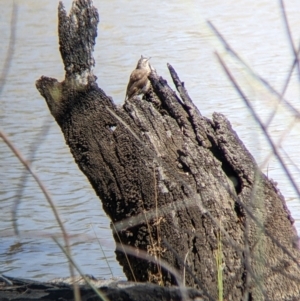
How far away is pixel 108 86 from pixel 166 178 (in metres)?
3.73

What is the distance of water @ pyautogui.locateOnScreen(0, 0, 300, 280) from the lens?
4.39 meters

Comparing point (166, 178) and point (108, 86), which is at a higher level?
point (166, 178)

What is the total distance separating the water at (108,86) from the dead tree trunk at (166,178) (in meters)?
0.23

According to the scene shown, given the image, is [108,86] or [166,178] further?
[108,86]

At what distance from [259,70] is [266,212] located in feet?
13.0

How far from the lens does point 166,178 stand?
3.07 meters

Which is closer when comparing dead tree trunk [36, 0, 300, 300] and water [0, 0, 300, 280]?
dead tree trunk [36, 0, 300, 300]

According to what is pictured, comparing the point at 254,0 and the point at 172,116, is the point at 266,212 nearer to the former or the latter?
the point at 172,116

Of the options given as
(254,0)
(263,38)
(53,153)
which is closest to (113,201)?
(53,153)

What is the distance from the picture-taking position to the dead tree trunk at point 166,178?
118 inches

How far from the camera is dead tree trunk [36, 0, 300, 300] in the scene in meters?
2.99

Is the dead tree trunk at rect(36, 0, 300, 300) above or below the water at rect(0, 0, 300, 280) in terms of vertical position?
above

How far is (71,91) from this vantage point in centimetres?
320

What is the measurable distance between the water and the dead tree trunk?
9.1 inches
